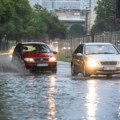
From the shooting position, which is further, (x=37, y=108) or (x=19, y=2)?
(x=19, y=2)

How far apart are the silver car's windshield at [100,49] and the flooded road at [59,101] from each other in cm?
555

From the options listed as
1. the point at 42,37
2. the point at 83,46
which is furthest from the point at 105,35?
the point at 42,37

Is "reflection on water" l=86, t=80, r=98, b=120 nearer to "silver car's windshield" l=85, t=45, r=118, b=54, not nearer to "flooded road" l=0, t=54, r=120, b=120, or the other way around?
"flooded road" l=0, t=54, r=120, b=120

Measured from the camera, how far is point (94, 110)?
11984mm

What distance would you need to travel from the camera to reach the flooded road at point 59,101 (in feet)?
36.8

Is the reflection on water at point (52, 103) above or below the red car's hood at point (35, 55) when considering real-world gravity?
below

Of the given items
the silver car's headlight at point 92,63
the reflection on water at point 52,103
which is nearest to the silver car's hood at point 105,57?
the silver car's headlight at point 92,63

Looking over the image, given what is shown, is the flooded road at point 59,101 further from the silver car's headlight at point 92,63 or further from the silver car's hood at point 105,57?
the silver car's hood at point 105,57

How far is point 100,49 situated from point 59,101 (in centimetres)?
1122

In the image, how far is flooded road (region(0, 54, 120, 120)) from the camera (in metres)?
11.2

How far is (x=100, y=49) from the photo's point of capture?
81.1 feet

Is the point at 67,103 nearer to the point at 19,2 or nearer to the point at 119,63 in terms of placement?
the point at 119,63

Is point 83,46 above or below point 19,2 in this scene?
below

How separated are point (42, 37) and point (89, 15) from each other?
6262cm
